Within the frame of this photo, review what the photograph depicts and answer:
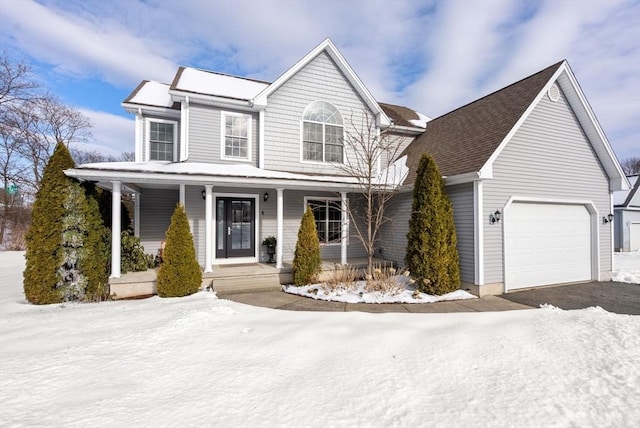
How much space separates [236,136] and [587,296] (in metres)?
11.2

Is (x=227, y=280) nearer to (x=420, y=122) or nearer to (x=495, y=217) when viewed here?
(x=495, y=217)

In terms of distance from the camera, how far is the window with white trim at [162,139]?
10118 mm

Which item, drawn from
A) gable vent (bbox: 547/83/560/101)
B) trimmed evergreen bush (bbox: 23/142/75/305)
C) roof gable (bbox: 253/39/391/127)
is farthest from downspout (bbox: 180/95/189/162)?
gable vent (bbox: 547/83/560/101)

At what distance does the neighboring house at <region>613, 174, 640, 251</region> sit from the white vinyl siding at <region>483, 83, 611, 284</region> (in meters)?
12.5

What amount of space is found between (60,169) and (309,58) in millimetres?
8155

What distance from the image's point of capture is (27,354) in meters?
3.83

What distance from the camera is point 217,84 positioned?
1033 centimetres

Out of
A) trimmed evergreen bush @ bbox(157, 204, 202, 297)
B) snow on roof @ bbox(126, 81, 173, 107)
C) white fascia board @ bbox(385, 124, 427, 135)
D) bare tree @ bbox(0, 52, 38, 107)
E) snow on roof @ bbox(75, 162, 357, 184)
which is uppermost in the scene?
bare tree @ bbox(0, 52, 38, 107)

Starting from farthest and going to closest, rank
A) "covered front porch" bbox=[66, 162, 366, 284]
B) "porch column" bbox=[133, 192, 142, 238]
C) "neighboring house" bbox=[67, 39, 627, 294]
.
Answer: "porch column" bbox=[133, 192, 142, 238] < "covered front porch" bbox=[66, 162, 366, 284] < "neighboring house" bbox=[67, 39, 627, 294]

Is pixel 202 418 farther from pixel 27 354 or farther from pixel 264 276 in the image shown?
pixel 264 276

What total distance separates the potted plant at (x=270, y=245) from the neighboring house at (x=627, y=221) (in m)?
21.8

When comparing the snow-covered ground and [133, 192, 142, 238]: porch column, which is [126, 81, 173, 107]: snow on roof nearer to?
[133, 192, 142, 238]: porch column

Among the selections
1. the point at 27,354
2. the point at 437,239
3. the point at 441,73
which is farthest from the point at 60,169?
the point at 441,73

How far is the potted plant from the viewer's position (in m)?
9.71
